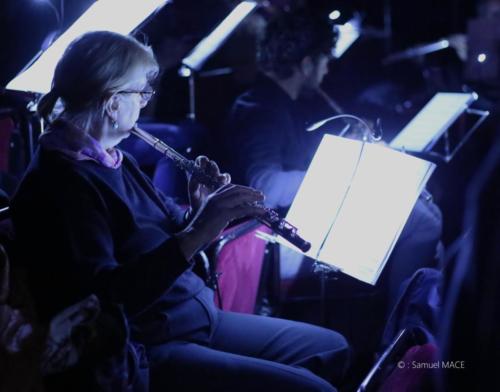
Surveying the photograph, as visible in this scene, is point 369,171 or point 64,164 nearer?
point 64,164

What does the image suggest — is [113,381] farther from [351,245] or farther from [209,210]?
[351,245]

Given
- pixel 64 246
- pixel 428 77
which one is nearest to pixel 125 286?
pixel 64 246

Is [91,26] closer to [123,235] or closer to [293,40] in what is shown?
[123,235]

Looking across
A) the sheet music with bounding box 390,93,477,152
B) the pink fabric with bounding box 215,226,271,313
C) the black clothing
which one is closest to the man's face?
the black clothing

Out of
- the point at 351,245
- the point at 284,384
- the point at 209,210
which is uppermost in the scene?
the point at 209,210

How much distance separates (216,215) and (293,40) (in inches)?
54.1

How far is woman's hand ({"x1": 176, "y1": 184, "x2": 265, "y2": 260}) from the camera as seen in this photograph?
1.54 metres

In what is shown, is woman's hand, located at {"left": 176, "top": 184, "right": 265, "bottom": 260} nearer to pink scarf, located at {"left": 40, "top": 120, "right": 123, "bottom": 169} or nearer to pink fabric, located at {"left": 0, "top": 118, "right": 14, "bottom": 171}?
pink scarf, located at {"left": 40, "top": 120, "right": 123, "bottom": 169}

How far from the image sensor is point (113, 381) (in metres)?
1.36

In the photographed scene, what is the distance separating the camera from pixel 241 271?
236 cm

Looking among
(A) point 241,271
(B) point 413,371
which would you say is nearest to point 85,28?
(A) point 241,271

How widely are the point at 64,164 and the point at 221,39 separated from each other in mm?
1775

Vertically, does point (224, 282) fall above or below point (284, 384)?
below

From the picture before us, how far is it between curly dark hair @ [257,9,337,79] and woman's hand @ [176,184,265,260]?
1234mm
